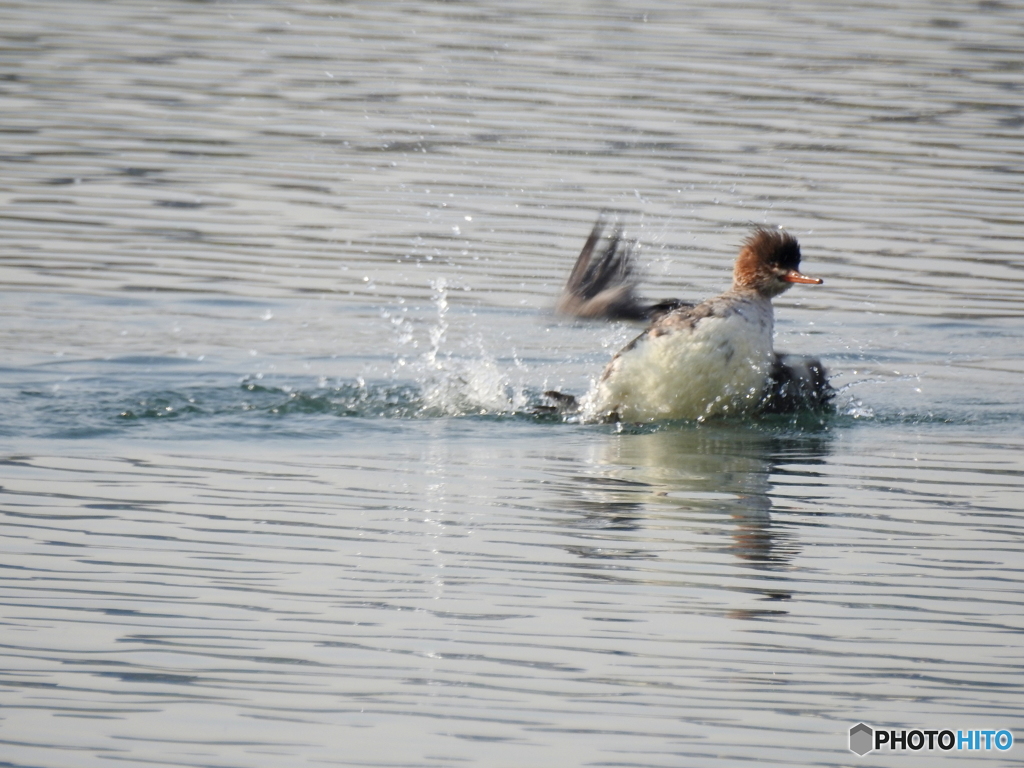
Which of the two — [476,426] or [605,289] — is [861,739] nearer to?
[476,426]

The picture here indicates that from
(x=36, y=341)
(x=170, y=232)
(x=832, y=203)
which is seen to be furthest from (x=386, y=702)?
(x=832, y=203)

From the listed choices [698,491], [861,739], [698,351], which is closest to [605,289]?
[698,351]

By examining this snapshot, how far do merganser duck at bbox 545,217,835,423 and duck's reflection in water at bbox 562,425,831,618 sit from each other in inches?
6.7

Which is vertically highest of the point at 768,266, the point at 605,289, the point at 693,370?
the point at 768,266

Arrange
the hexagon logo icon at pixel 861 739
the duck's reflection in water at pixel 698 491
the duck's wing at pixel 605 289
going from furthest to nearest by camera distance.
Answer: the duck's wing at pixel 605 289 < the duck's reflection in water at pixel 698 491 < the hexagon logo icon at pixel 861 739

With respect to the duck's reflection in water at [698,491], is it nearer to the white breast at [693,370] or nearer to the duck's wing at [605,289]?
the white breast at [693,370]

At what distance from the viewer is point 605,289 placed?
28.4 ft

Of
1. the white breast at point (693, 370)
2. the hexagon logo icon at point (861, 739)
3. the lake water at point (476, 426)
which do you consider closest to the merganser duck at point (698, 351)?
the white breast at point (693, 370)

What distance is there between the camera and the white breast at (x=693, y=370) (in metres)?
8.12

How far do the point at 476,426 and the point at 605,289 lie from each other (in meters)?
0.99

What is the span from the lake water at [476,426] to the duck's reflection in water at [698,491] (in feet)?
0.09

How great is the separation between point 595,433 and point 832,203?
18.9 feet

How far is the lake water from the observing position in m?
4.77

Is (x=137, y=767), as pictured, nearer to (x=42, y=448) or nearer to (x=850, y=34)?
(x=42, y=448)
